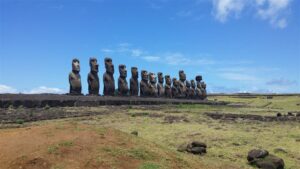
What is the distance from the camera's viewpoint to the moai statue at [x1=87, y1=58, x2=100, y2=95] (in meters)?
37.4

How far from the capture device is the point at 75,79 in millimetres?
34750

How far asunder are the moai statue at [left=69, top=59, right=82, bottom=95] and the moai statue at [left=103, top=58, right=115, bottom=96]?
181 inches

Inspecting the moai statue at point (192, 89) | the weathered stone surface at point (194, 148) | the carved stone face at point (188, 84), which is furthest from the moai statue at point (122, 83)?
the weathered stone surface at point (194, 148)

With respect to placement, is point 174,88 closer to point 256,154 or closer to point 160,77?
point 160,77

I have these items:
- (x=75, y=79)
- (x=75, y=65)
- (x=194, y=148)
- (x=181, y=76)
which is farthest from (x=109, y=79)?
(x=194, y=148)

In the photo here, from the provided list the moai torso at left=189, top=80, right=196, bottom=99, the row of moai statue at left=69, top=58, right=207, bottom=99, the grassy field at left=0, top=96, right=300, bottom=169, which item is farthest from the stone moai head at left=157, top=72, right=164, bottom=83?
the grassy field at left=0, top=96, right=300, bottom=169

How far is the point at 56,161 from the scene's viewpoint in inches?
368

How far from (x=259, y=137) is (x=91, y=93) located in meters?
22.4

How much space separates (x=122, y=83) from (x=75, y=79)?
779cm

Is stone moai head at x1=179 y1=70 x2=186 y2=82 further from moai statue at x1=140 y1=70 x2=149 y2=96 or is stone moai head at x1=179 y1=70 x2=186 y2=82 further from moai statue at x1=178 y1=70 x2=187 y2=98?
moai statue at x1=140 y1=70 x2=149 y2=96

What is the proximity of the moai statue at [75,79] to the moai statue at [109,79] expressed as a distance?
460 centimetres

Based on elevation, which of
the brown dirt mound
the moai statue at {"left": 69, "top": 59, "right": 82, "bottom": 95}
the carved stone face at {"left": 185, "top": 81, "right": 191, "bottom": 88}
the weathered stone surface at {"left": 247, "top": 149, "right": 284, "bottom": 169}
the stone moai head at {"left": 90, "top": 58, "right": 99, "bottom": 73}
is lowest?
the weathered stone surface at {"left": 247, "top": 149, "right": 284, "bottom": 169}

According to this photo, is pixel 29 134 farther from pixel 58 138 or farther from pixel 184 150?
pixel 184 150

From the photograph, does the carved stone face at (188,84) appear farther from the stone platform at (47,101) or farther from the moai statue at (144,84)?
the stone platform at (47,101)
